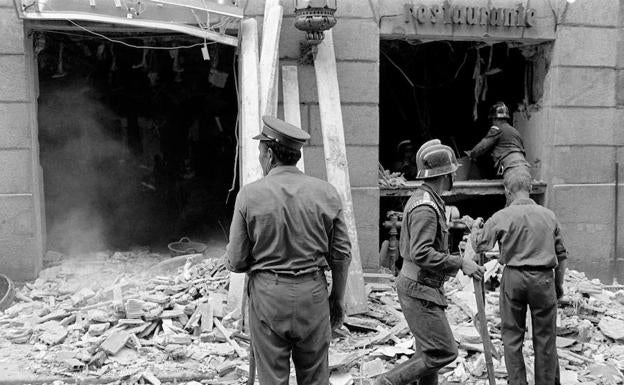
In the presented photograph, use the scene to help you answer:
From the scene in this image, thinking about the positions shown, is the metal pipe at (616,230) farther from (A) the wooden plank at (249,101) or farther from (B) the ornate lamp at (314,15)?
(A) the wooden plank at (249,101)

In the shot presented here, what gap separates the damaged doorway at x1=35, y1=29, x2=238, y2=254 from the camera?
38.2ft

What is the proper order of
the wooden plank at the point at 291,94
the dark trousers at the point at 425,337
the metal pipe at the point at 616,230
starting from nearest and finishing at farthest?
the dark trousers at the point at 425,337, the wooden plank at the point at 291,94, the metal pipe at the point at 616,230

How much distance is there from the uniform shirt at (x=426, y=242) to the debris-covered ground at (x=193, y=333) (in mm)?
1584

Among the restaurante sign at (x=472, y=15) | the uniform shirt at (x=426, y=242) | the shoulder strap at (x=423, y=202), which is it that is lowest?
the uniform shirt at (x=426, y=242)

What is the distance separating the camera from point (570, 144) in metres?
9.53

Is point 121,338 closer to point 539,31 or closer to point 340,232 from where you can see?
point 340,232

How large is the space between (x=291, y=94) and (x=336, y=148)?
39.3 inches

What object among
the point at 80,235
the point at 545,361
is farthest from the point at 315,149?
the point at 80,235

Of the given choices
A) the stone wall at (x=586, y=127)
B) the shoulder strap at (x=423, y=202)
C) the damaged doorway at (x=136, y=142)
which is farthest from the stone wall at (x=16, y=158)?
the stone wall at (x=586, y=127)

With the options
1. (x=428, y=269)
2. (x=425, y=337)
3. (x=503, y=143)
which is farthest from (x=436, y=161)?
(x=503, y=143)

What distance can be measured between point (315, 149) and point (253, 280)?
4478 millimetres

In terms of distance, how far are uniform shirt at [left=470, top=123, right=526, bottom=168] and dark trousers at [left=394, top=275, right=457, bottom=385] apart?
4972 mm

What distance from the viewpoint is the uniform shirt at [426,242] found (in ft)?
16.6

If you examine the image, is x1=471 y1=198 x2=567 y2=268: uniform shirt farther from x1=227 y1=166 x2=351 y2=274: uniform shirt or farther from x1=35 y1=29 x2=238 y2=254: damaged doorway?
x1=35 y1=29 x2=238 y2=254: damaged doorway
